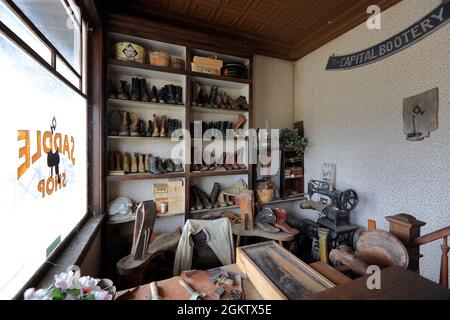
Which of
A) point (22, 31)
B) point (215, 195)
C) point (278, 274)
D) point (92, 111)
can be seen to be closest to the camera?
point (278, 274)

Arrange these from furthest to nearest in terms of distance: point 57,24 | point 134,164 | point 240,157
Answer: point 240,157, point 134,164, point 57,24

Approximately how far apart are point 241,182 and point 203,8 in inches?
83.6

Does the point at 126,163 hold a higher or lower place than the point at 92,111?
lower

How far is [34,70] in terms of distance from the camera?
94 cm

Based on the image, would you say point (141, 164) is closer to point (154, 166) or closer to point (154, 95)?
point (154, 166)

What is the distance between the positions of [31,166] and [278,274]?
125 cm

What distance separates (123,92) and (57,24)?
80 centimetres

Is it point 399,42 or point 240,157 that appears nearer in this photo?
point 399,42

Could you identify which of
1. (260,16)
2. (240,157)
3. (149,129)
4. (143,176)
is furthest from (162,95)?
(260,16)

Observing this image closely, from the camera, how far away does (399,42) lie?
181cm

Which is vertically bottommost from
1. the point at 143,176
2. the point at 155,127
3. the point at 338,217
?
the point at 338,217

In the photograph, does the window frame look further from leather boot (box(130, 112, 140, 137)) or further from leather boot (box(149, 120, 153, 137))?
leather boot (box(149, 120, 153, 137))

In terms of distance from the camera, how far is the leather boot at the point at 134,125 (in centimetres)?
201
